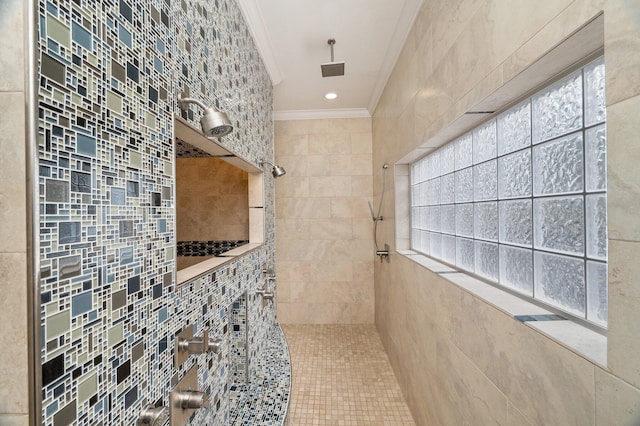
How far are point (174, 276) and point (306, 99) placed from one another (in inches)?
113

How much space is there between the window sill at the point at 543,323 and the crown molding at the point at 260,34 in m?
1.95

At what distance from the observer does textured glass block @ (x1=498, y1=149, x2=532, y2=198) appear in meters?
1.07

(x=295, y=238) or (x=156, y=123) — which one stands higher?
(x=156, y=123)

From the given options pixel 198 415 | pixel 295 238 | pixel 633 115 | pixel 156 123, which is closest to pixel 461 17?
pixel 633 115

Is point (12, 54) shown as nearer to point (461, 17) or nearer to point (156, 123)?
point (156, 123)

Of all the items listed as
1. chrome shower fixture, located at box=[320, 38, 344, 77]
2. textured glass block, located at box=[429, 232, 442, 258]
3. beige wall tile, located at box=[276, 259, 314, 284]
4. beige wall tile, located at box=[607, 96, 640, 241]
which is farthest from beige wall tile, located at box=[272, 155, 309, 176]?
beige wall tile, located at box=[607, 96, 640, 241]

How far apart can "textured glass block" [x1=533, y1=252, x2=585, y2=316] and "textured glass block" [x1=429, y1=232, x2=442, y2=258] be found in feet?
2.92

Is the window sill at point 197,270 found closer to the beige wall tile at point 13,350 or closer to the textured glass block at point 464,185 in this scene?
the beige wall tile at point 13,350

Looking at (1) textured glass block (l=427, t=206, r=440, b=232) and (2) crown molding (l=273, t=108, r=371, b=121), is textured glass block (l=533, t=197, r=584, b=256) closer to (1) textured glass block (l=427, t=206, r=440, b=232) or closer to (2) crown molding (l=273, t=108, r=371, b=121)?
(1) textured glass block (l=427, t=206, r=440, b=232)

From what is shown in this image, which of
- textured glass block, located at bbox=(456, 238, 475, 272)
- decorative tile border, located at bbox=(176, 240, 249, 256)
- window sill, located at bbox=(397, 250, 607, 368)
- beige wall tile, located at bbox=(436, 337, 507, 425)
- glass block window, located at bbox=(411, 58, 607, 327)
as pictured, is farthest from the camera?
decorative tile border, located at bbox=(176, 240, 249, 256)

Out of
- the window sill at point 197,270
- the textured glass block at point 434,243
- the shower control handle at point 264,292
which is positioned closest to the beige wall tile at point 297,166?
the shower control handle at point 264,292

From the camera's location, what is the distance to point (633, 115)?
54 cm

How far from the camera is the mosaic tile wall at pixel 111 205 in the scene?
498 mm

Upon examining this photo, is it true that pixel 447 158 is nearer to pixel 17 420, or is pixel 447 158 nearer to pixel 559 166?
pixel 559 166
